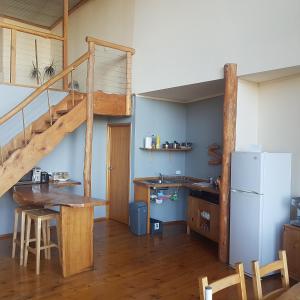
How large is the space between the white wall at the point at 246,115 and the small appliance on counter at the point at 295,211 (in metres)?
0.89

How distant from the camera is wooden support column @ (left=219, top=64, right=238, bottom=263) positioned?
3855 mm

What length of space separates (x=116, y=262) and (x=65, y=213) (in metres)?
1.02

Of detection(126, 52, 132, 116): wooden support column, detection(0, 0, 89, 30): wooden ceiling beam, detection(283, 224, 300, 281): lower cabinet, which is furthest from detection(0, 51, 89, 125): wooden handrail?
detection(0, 0, 89, 30): wooden ceiling beam

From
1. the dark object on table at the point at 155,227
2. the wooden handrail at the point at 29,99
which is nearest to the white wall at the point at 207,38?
the wooden handrail at the point at 29,99

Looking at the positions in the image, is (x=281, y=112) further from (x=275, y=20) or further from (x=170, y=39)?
(x=170, y=39)

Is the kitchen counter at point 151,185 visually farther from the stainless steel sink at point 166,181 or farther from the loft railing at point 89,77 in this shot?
the loft railing at point 89,77

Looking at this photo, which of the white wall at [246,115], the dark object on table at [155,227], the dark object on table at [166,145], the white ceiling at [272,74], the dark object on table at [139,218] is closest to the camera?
the white ceiling at [272,74]

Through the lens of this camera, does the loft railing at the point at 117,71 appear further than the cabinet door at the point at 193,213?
Yes

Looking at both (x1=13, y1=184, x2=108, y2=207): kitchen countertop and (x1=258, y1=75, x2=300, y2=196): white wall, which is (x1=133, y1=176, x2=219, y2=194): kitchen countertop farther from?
(x1=13, y1=184, x2=108, y2=207): kitchen countertop

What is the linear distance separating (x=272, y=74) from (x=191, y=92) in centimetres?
166

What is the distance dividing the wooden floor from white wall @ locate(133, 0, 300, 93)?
246cm

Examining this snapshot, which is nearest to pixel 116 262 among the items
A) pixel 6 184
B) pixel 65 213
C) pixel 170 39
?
pixel 65 213

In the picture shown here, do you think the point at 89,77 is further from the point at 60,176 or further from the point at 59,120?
the point at 60,176

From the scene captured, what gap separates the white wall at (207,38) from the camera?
11.0 feet
